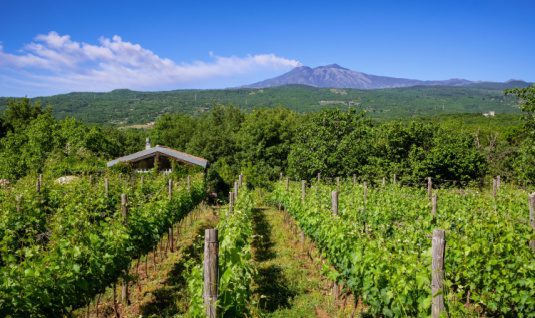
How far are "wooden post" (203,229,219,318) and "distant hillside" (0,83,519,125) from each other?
112 meters

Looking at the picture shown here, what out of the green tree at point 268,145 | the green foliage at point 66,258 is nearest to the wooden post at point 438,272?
the green foliage at point 66,258

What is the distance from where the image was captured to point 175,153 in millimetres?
25500

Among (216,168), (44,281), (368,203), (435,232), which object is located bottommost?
(216,168)

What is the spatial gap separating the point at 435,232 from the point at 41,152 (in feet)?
121

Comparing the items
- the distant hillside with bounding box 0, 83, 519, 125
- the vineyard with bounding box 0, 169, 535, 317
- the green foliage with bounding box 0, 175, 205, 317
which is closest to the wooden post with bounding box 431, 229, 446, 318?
the vineyard with bounding box 0, 169, 535, 317

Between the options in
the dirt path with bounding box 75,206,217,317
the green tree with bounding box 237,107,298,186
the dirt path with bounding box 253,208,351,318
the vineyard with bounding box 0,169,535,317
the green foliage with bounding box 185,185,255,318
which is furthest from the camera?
the green tree with bounding box 237,107,298,186

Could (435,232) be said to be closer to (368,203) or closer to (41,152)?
(368,203)

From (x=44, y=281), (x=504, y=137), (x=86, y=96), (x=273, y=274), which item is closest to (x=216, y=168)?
(x=273, y=274)

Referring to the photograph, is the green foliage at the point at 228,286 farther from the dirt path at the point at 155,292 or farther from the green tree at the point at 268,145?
the green tree at the point at 268,145

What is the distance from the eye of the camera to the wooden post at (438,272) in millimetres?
3805

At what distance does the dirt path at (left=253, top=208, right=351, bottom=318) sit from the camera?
6.99m

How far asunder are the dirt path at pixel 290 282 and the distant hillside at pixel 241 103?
343 ft

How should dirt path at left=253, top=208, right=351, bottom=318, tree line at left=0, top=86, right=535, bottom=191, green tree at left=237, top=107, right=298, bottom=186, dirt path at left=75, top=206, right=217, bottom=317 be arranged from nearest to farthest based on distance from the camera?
1. dirt path at left=75, top=206, right=217, bottom=317
2. dirt path at left=253, top=208, right=351, bottom=318
3. tree line at left=0, top=86, right=535, bottom=191
4. green tree at left=237, top=107, right=298, bottom=186

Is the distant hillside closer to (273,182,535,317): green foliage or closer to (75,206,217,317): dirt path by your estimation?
(75,206,217,317): dirt path
